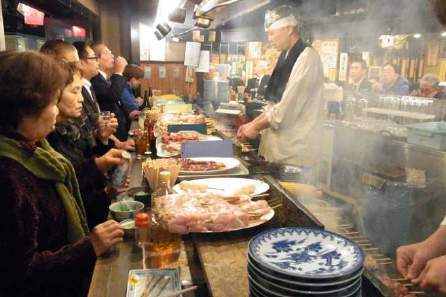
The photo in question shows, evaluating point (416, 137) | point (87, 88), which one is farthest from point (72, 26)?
point (416, 137)

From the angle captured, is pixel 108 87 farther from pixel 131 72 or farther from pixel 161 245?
pixel 161 245

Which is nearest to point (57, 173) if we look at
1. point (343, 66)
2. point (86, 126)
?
point (86, 126)

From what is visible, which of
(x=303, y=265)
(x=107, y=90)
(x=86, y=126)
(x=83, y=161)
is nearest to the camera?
(x=303, y=265)

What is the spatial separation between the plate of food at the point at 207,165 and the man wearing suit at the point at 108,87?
3.71 meters

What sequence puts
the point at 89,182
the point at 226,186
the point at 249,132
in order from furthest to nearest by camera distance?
the point at 249,132, the point at 89,182, the point at 226,186

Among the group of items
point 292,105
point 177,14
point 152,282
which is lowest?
point 152,282

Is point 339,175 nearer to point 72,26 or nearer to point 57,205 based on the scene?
point 57,205

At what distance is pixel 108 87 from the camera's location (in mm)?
6039

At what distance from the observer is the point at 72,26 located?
10.2 meters

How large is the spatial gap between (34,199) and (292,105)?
8.78ft

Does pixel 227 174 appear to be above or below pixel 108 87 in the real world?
below

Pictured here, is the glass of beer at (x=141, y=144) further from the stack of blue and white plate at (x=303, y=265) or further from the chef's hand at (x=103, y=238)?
the stack of blue and white plate at (x=303, y=265)

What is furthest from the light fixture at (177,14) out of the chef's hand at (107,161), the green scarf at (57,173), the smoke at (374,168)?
the green scarf at (57,173)

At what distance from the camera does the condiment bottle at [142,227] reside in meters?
1.65
